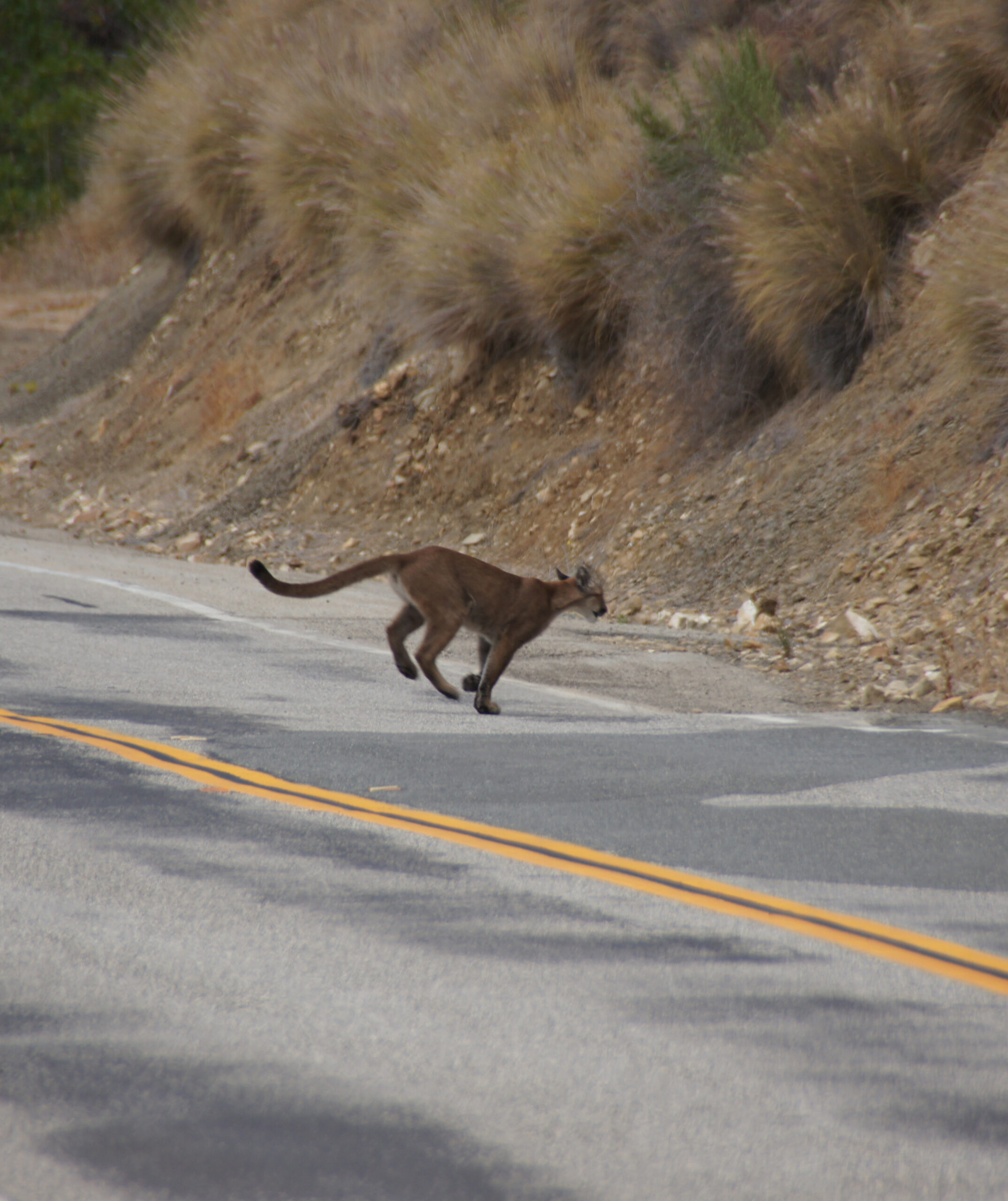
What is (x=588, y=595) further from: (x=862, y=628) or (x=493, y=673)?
(x=862, y=628)

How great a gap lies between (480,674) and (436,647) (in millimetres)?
454

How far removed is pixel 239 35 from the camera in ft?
92.6

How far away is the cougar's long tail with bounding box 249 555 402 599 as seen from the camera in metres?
8.59

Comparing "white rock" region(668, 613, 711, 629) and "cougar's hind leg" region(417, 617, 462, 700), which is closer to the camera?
"cougar's hind leg" region(417, 617, 462, 700)

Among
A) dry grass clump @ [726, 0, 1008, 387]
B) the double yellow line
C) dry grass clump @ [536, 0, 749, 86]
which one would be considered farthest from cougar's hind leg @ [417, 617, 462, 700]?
dry grass clump @ [536, 0, 749, 86]

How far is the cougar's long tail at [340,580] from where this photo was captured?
8.59 m

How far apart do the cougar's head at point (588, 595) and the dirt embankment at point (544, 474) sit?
168cm

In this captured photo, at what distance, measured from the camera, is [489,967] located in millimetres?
4148

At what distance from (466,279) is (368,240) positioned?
3.28 m

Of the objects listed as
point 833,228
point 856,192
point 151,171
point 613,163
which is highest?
point 151,171

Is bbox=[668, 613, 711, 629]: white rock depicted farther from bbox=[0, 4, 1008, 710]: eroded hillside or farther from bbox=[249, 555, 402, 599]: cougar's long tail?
bbox=[249, 555, 402, 599]: cougar's long tail

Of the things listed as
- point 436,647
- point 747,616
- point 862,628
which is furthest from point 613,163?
point 436,647

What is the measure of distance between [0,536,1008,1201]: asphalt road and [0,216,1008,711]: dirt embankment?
11.7ft

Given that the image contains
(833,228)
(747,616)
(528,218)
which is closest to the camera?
(747,616)
